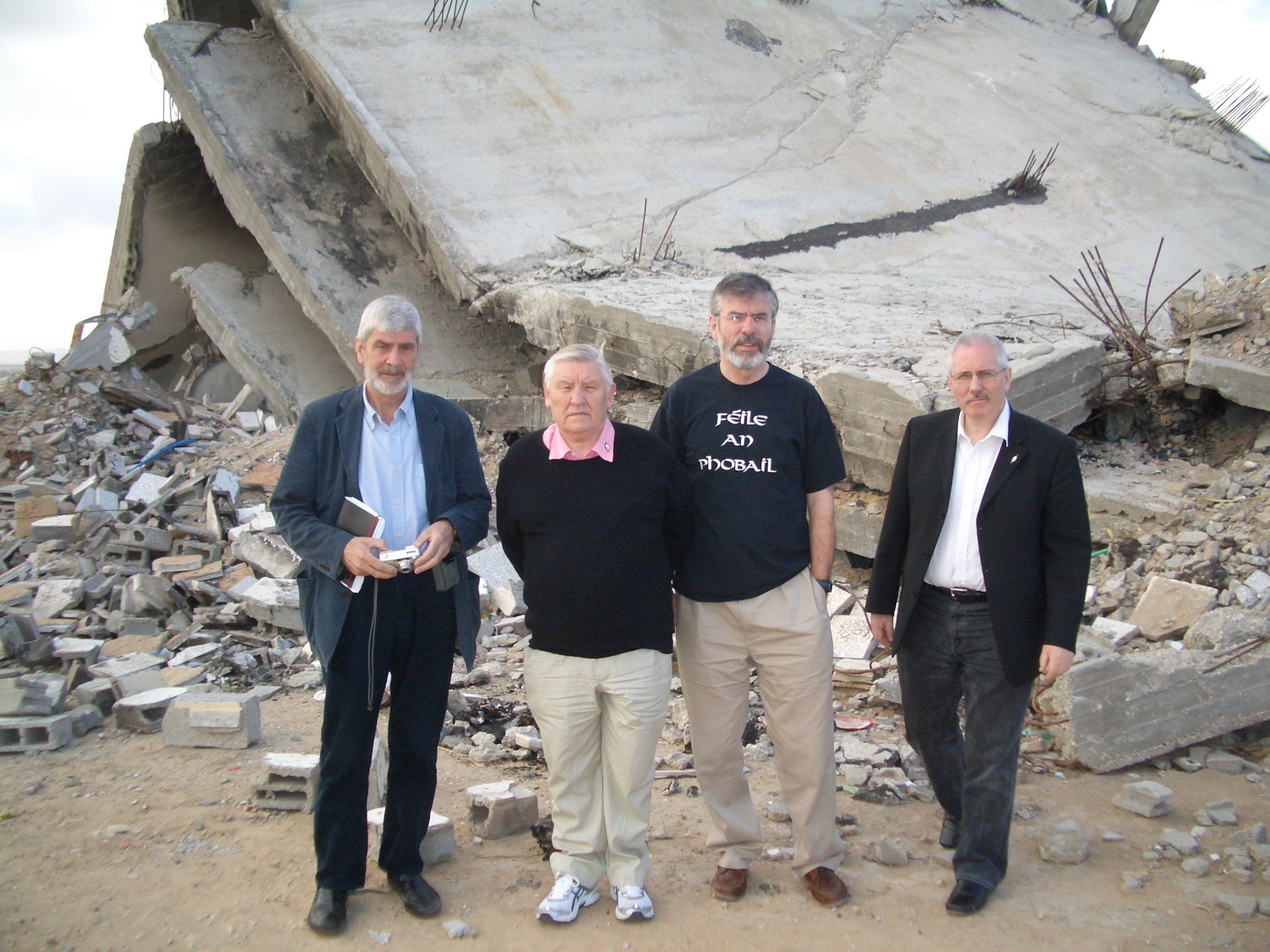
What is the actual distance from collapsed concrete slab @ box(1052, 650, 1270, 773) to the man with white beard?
99.8 inches

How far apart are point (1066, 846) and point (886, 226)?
7216 millimetres

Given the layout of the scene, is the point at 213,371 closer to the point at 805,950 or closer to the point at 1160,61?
the point at 805,950

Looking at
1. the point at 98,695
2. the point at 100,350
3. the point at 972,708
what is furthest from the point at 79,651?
the point at 100,350

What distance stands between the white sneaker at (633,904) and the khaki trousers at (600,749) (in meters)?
0.02

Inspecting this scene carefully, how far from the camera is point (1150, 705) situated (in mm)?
4148

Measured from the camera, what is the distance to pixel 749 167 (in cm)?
1006

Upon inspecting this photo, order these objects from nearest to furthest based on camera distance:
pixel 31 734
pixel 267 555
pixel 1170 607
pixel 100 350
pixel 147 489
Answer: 1. pixel 31 734
2. pixel 1170 607
3. pixel 267 555
4. pixel 147 489
5. pixel 100 350

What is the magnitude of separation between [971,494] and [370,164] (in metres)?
7.33

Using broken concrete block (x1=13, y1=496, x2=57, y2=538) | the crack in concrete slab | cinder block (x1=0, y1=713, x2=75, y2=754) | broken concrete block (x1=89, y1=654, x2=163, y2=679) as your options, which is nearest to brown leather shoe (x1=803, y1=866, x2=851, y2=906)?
cinder block (x1=0, y1=713, x2=75, y2=754)

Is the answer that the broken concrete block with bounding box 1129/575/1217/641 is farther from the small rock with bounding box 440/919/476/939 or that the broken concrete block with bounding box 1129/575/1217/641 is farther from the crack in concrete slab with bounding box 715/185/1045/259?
the crack in concrete slab with bounding box 715/185/1045/259

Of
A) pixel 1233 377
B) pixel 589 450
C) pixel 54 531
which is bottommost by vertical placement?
pixel 54 531

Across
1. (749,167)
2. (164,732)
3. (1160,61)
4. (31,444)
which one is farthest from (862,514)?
(1160,61)

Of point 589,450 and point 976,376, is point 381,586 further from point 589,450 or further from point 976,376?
point 976,376

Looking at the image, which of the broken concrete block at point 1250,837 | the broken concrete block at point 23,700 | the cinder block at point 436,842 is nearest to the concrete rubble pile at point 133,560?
the broken concrete block at point 23,700
